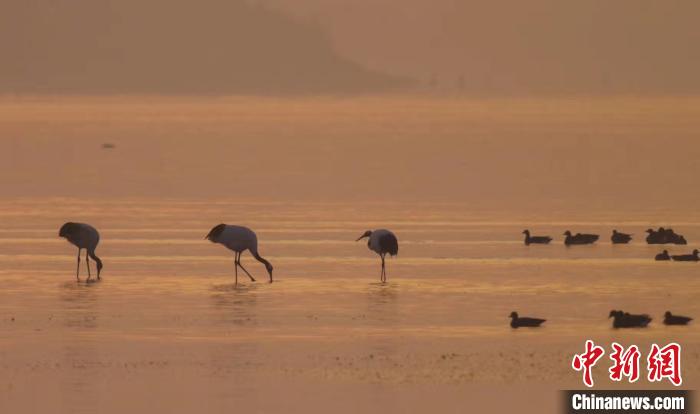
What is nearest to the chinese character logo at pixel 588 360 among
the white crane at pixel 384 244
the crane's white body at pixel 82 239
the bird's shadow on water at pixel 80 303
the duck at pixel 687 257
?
the bird's shadow on water at pixel 80 303

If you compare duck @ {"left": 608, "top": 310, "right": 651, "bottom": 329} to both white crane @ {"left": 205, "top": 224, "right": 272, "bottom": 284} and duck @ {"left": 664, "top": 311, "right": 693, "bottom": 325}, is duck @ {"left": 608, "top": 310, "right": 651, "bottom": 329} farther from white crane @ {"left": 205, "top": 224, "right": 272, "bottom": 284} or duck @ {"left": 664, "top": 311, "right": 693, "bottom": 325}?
white crane @ {"left": 205, "top": 224, "right": 272, "bottom": 284}

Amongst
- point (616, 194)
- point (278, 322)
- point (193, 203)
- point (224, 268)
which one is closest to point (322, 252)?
point (224, 268)

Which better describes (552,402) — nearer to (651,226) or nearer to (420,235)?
(420,235)

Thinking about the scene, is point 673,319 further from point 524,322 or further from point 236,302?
point 236,302

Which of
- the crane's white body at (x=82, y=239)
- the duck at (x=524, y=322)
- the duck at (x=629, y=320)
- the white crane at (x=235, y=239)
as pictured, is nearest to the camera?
the duck at (x=629, y=320)

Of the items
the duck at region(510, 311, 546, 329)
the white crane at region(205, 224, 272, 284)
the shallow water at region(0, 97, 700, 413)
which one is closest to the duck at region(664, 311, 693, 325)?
the shallow water at region(0, 97, 700, 413)

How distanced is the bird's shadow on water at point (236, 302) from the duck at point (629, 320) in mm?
5055

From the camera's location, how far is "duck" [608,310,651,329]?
84.0 feet

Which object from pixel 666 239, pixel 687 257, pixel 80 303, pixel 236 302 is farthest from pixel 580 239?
pixel 80 303

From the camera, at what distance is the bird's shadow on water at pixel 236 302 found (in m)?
27.4

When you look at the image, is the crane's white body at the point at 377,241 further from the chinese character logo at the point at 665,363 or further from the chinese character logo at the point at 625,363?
the chinese character logo at the point at 665,363

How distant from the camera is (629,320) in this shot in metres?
25.6

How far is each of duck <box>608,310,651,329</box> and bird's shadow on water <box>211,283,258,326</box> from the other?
506 cm

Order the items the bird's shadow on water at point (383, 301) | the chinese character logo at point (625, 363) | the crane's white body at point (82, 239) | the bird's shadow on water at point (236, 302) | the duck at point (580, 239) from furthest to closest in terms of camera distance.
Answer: the duck at point (580, 239) < the crane's white body at point (82, 239) < the bird's shadow on water at point (383, 301) < the bird's shadow on water at point (236, 302) < the chinese character logo at point (625, 363)
